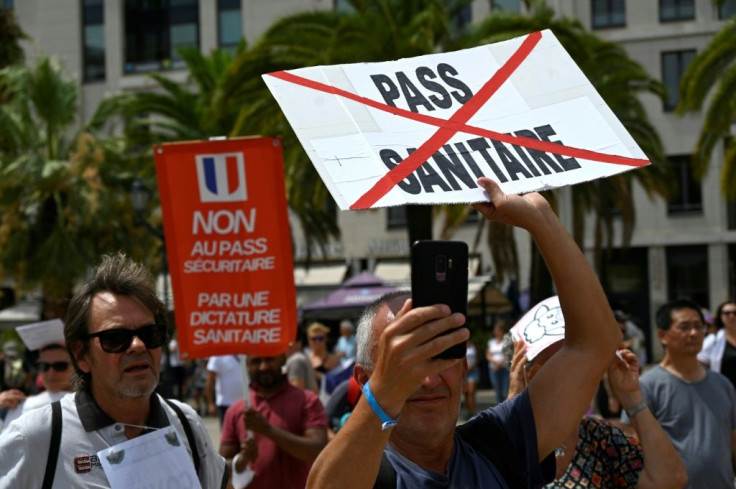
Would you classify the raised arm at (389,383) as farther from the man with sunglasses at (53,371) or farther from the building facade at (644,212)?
the building facade at (644,212)

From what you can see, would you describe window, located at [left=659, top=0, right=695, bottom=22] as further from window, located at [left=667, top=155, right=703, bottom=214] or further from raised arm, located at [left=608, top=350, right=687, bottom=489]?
raised arm, located at [left=608, top=350, right=687, bottom=489]

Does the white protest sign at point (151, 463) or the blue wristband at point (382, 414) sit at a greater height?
the blue wristband at point (382, 414)

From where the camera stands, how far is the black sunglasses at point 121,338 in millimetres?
3801

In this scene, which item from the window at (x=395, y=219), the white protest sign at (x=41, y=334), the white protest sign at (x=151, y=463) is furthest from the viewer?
the window at (x=395, y=219)

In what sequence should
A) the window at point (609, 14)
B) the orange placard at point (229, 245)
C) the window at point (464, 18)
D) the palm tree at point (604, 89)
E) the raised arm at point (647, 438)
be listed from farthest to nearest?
the window at point (464, 18)
the window at point (609, 14)
the palm tree at point (604, 89)
the orange placard at point (229, 245)
the raised arm at point (647, 438)

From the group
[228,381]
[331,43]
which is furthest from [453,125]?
[331,43]

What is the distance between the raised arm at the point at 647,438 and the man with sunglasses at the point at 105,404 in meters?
1.54

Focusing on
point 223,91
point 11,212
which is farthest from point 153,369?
point 11,212

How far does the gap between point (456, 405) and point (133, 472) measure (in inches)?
51.3

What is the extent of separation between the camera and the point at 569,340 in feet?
9.78

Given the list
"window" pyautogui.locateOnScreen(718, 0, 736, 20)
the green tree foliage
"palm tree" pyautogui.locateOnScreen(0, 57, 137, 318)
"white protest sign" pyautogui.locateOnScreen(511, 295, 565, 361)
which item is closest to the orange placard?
"white protest sign" pyautogui.locateOnScreen(511, 295, 565, 361)

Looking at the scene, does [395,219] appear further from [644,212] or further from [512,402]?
[512,402]

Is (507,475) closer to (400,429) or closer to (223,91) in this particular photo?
(400,429)

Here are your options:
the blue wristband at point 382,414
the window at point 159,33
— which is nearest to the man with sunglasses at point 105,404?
the blue wristband at point 382,414
